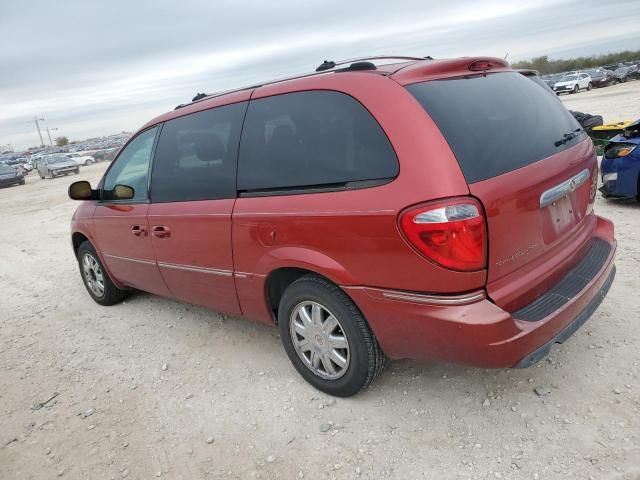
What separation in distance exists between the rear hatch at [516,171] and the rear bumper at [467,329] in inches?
5.0

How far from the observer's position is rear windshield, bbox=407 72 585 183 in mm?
2270

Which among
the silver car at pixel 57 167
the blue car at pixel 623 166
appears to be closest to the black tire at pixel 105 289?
the blue car at pixel 623 166

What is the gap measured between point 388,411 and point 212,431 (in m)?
1.03

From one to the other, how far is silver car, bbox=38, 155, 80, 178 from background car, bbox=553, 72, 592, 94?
34099mm

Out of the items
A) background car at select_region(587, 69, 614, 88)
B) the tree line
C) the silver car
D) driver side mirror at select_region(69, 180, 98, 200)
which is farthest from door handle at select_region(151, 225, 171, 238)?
the tree line

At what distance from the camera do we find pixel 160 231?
3.66 m

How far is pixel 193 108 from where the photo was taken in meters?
3.58

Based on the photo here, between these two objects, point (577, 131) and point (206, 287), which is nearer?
point (577, 131)

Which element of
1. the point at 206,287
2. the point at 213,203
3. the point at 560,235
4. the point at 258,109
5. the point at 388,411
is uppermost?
the point at 258,109

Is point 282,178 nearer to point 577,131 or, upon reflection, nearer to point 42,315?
point 577,131

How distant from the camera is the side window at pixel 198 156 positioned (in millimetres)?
3127

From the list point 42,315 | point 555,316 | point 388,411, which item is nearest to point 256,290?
point 388,411

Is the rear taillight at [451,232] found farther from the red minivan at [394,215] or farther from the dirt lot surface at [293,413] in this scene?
the dirt lot surface at [293,413]

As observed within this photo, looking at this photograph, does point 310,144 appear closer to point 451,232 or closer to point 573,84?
point 451,232
